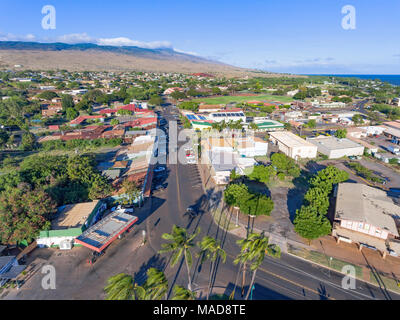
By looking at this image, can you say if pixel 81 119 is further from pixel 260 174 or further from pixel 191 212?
pixel 260 174

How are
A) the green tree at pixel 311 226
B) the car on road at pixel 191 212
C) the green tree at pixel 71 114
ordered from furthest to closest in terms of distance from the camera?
the green tree at pixel 71 114
the car on road at pixel 191 212
the green tree at pixel 311 226

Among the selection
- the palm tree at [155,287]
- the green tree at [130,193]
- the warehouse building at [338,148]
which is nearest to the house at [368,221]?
the palm tree at [155,287]

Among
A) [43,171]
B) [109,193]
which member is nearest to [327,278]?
[109,193]

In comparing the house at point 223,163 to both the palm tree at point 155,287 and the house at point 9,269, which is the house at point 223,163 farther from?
the house at point 9,269

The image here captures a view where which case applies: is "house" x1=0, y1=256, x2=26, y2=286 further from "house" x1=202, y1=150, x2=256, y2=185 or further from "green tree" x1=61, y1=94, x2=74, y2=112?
"green tree" x1=61, y1=94, x2=74, y2=112

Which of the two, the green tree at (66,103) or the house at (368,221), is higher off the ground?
the green tree at (66,103)
